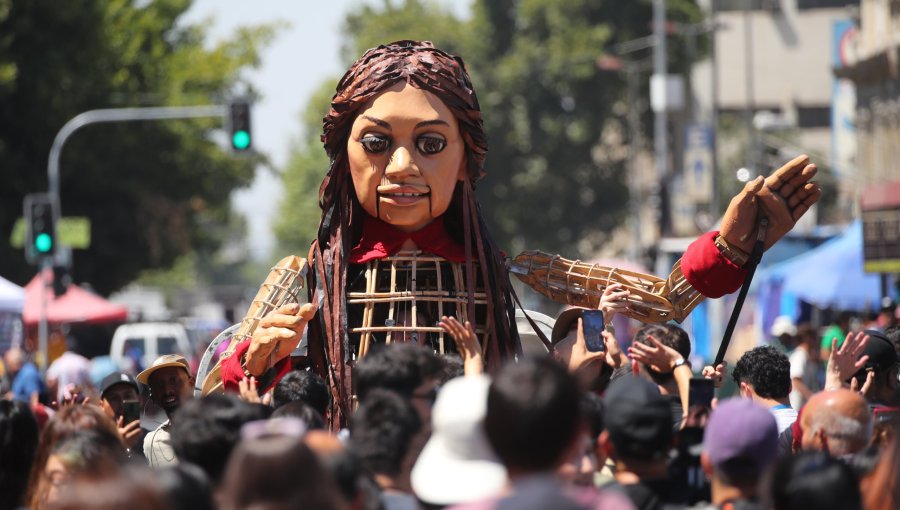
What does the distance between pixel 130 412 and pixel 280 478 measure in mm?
3996

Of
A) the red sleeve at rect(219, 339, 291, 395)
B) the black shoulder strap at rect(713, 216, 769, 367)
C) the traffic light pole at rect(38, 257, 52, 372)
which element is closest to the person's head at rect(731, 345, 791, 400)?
→ the black shoulder strap at rect(713, 216, 769, 367)

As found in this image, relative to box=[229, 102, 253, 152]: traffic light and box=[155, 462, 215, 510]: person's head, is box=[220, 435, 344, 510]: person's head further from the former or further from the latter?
box=[229, 102, 253, 152]: traffic light

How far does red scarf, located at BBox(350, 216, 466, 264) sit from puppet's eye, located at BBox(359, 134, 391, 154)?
0.36 metres

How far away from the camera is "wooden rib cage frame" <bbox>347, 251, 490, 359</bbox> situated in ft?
24.2

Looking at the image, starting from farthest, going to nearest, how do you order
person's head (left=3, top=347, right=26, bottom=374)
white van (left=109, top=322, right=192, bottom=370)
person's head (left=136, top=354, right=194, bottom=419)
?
white van (left=109, top=322, right=192, bottom=370)
person's head (left=3, top=347, right=26, bottom=374)
person's head (left=136, top=354, right=194, bottom=419)

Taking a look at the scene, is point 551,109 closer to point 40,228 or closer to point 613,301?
point 40,228

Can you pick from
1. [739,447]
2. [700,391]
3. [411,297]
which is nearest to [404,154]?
[411,297]

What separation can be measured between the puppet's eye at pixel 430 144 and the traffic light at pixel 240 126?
13.8 meters

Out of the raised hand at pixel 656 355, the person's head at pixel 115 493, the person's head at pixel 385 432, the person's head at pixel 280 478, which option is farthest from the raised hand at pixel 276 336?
the person's head at pixel 115 493

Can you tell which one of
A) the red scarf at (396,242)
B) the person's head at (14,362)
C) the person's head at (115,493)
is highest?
the red scarf at (396,242)

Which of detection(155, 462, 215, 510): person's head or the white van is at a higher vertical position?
detection(155, 462, 215, 510): person's head

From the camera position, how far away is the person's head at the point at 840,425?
5785 mm

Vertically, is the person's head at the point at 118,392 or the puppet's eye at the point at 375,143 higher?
the puppet's eye at the point at 375,143

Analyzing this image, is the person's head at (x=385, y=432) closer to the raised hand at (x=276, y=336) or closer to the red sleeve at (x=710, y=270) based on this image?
the raised hand at (x=276, y=336)
